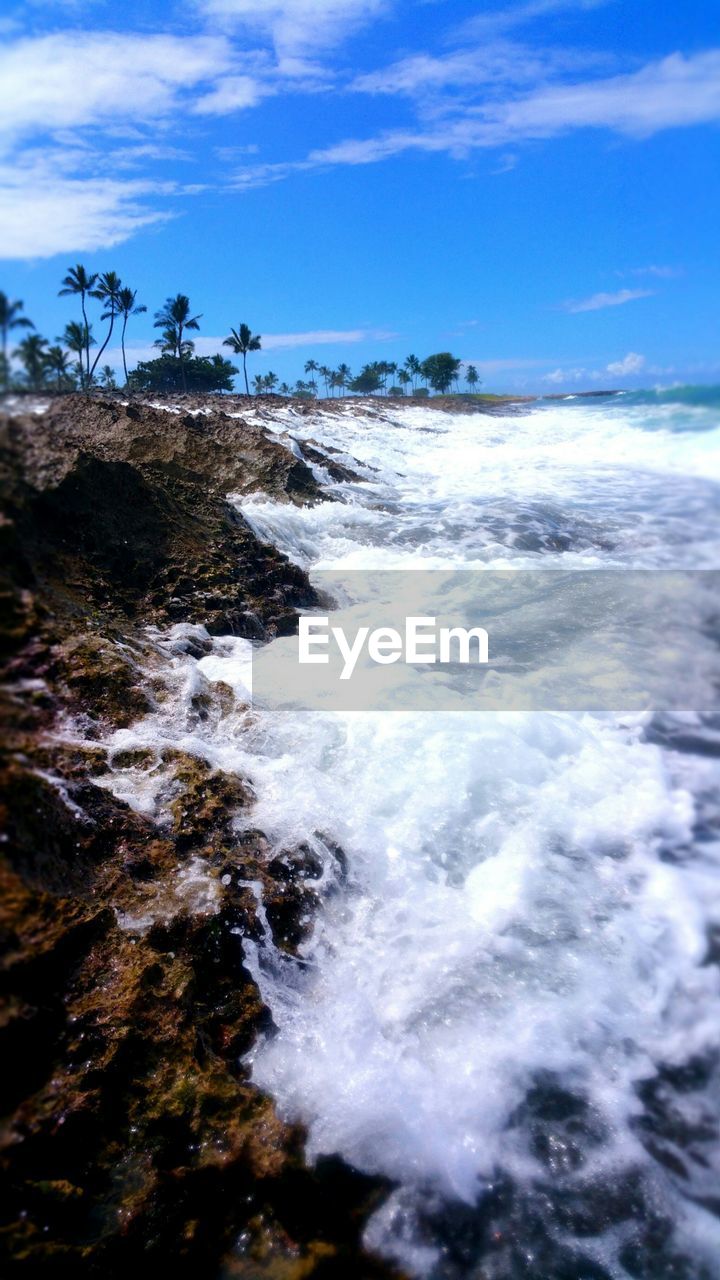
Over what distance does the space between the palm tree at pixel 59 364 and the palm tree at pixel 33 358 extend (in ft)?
0.11

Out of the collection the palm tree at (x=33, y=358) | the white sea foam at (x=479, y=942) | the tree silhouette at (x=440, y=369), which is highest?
the tree silhouette at (x=440, y=369)

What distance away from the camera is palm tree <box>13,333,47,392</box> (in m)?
1.73

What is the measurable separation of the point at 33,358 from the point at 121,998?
197 centimetres

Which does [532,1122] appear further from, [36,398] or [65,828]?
[36,398]

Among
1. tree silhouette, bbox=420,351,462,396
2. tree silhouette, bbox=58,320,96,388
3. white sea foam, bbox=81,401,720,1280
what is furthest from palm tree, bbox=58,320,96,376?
tree silhouette, bbox=420,351,462,396

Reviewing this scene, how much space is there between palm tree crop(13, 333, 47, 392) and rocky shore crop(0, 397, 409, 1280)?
0.09 metres

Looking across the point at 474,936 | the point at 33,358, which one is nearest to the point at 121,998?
the point at 474,936

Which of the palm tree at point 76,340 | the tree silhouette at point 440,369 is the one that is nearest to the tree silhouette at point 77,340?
the palm tree at point 76,340

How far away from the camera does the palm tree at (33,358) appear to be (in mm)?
1731

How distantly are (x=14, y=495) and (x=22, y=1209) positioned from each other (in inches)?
71.6

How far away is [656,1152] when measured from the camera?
7.42 ft

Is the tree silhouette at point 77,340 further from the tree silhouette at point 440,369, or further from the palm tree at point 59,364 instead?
the tree silhouette at point 440,369

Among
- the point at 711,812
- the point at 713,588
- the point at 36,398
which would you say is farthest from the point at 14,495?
the point at 713,588

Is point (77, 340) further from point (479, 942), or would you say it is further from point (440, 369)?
point (440, 369)
